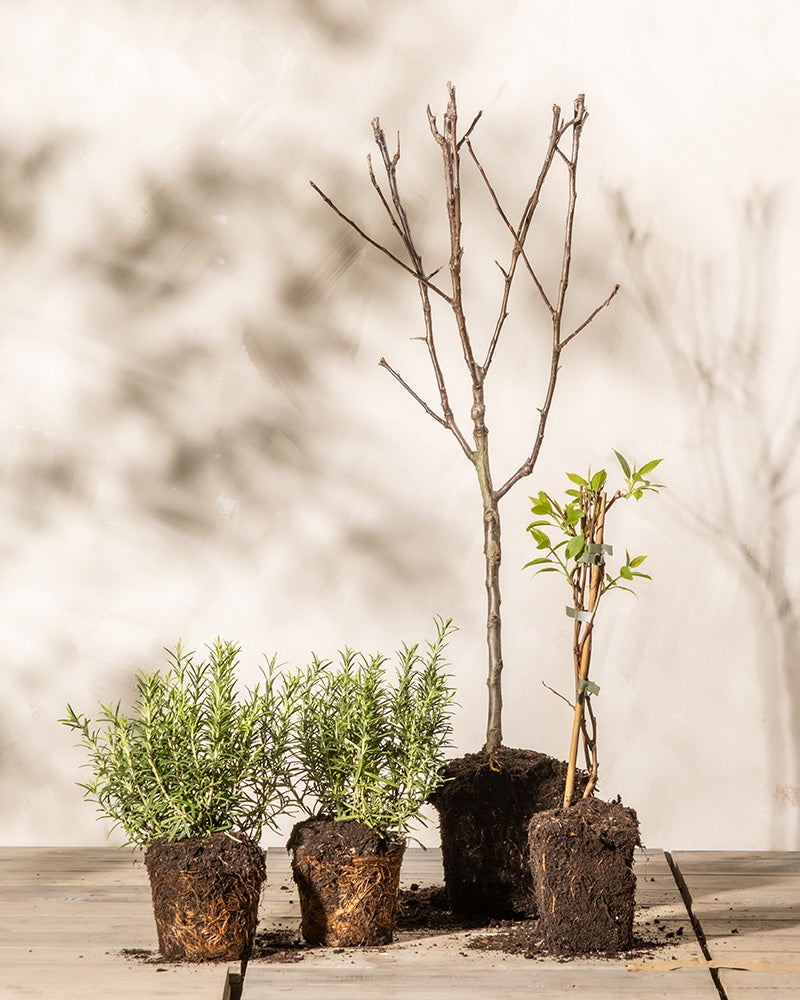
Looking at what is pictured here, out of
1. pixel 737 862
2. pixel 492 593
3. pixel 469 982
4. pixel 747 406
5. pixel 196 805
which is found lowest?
pixel 469 982

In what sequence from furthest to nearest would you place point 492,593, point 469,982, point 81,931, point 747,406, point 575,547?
point 747,406 < point 492,593 < point 81,931 < point 575,547 < point 469,982

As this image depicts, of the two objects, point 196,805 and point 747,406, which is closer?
point 196,805

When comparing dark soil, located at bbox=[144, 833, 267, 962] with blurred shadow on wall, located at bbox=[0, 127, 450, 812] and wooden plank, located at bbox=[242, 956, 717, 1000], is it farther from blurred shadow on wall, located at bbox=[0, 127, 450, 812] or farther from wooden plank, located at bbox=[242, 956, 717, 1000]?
blurred shadow on wall, located at bbox=[0, 127, 450, 812]

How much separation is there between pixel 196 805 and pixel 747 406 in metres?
1.42

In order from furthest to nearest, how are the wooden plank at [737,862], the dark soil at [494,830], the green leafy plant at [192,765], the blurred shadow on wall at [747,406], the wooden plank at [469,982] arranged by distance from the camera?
1. the blurred shadow on wall at [747,406]
2. the wooden plank at [737,862]
3. the dark soil at [494,830]
4. the green leafy plant at [192,765]
5. the wooden plank at [469,982]

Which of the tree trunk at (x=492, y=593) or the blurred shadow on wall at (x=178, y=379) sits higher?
the blurred shadow on wall at (x=178, y=379)

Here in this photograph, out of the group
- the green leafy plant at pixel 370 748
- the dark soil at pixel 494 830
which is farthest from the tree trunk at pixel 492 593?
the green leafy plant at pixel 370 748

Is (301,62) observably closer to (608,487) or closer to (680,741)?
(608,487)

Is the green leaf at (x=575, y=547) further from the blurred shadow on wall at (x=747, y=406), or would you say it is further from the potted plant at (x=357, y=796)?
the blurred shadow on wall at (x=747, y=406)

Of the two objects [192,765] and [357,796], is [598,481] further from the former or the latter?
[192,765]

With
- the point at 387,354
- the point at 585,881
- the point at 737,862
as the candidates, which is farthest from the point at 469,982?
the point at 387,354

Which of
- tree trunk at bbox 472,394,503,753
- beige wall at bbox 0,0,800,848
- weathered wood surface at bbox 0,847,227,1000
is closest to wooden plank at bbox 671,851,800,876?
beige wall at bbox 0,0,800,848

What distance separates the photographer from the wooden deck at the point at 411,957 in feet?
4.57

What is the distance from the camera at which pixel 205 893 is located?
1458 mm
